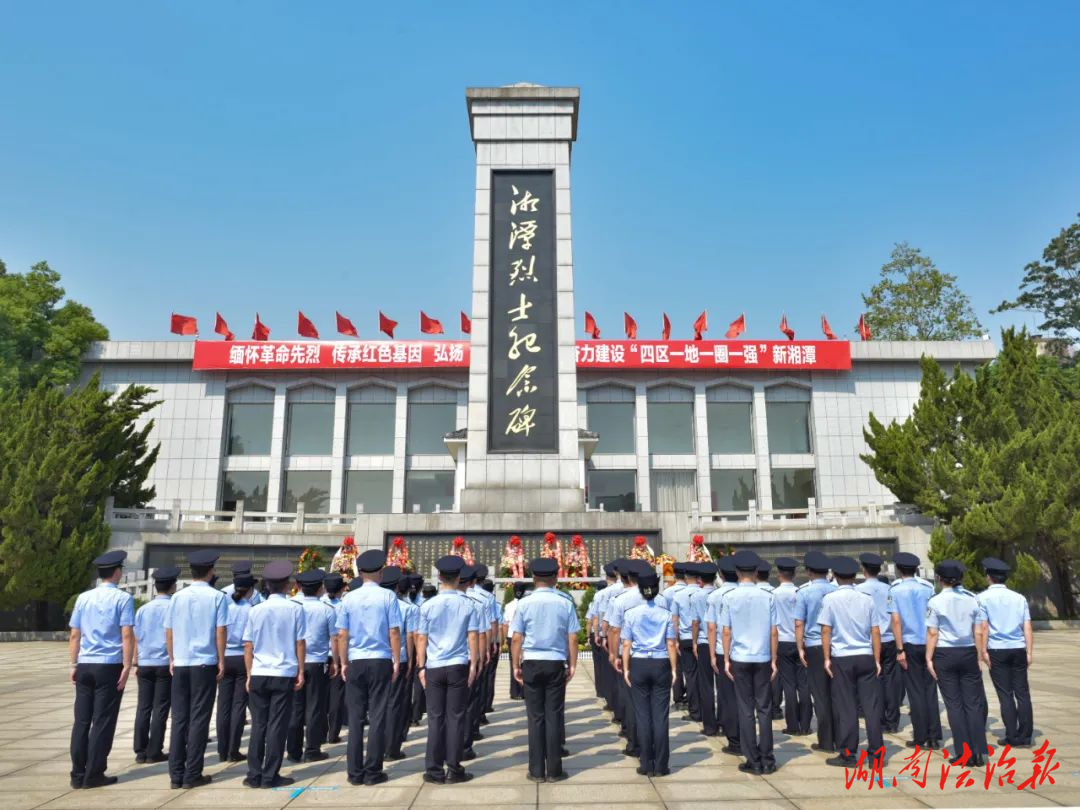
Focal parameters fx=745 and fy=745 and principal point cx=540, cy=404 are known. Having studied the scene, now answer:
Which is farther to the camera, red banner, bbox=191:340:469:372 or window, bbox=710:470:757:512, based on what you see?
window, bbox=710:470:757:512

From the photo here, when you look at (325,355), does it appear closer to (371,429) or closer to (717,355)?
(371,429)

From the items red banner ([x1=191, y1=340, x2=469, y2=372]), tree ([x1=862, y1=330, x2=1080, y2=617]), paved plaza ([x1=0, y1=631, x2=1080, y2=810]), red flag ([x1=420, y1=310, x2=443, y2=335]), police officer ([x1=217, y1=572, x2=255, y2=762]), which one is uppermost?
red flag ([x1=420, y1=310, x2=443, y2=335])

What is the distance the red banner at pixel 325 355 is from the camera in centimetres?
3002

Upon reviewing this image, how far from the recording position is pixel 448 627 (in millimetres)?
5570

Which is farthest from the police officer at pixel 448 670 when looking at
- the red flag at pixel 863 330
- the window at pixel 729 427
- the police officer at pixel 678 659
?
the red flag at pixel 863 330

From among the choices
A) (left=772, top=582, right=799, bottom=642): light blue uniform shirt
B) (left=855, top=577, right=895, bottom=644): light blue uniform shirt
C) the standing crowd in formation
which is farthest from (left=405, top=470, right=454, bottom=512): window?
(left=855, top=577, right=895, bottom=644): light blue uniform shirt

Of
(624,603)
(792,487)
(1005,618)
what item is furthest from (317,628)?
(792,487)

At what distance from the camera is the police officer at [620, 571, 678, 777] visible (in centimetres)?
553

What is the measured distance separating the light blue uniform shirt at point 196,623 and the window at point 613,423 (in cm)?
2559

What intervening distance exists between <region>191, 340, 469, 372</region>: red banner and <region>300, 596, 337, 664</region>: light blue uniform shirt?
78.3 ft

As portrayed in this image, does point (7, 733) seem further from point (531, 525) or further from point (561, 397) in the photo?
point (561, 397)

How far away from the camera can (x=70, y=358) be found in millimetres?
28516

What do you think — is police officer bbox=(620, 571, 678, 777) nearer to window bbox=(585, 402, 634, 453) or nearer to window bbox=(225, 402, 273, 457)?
window bbox=(585, 402, 634, 453)

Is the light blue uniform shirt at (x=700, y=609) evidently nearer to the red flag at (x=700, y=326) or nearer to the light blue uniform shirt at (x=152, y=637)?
the light blue uniform shirt at (x=152, y=637)
